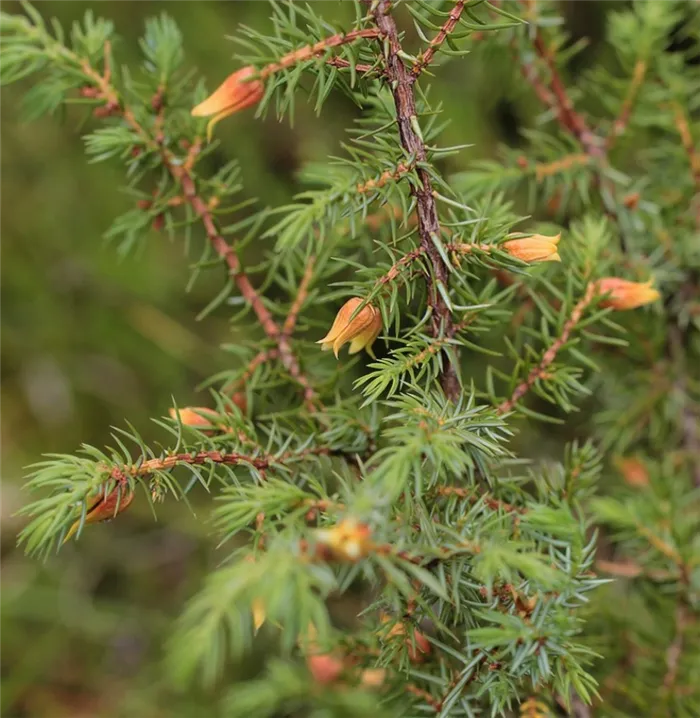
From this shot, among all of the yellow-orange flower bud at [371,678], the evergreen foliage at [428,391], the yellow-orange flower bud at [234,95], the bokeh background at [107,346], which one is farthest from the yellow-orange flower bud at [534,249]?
the bokeh background at [107,346]

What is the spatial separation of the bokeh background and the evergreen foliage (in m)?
0.37

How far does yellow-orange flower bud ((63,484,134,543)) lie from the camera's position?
54cm

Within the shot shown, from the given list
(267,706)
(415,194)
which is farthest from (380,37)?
(267,706)

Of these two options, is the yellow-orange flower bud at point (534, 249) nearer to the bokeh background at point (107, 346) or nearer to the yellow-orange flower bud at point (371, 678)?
the yellow-orange flower bud at point (371, 678)

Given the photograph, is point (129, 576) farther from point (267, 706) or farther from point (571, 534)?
point (571, 534)

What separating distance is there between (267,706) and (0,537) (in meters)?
0.89

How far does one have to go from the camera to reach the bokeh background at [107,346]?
1370 mm

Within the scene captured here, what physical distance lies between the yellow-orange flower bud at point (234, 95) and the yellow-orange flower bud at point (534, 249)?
249 millimetres

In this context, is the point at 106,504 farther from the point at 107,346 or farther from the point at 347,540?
the point at 107,346

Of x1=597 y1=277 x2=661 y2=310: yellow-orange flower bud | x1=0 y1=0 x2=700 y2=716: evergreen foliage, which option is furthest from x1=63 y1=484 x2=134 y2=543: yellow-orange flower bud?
x1=597 y1=277 x2=661 y2=310: yellow-orange flower bud

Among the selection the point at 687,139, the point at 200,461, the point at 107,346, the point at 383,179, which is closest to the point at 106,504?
the point at 200,461

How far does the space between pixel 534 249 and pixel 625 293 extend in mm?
196

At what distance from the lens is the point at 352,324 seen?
1.86 ft

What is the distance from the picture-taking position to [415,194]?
1.83ft
